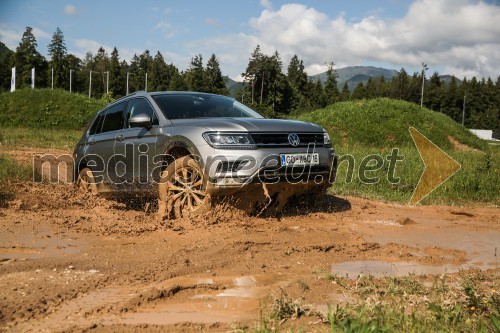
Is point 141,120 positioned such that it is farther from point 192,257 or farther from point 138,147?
point 192,257

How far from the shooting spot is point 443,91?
4744 inches

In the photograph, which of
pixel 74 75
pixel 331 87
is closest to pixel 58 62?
pixel 74 75

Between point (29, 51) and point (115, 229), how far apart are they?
4278 inches

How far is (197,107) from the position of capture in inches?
265

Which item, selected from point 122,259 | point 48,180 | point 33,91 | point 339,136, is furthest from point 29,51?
point 122,259

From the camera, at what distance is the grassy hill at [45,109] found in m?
32.2

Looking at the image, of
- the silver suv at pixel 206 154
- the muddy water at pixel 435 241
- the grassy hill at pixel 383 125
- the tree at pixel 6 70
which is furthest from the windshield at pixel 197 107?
the tree at pixel 6 70

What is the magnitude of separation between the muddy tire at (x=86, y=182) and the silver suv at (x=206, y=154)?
0.50m

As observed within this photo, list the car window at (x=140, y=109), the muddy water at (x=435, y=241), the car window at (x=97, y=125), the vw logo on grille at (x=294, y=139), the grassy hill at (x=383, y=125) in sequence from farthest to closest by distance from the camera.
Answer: the grassy hill at (x=383, y=125)
the car window at (x=97, y=125)
the car window at (x=140, y=109)
the vw logo on grille at (x=294, y=139)
the muddy water at (x=435, y=241)

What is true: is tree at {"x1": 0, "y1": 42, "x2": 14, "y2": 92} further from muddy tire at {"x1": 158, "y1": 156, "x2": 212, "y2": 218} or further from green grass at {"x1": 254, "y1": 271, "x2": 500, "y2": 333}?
green grass at {"x1": 254, "y1": 271, "x2": 500, "y2": 333}

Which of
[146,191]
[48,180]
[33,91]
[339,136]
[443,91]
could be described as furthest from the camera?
[443,91]

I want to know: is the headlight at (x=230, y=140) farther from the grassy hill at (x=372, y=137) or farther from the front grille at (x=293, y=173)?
the grassy hill at (x=372, y=137)

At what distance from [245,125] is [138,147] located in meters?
1.81

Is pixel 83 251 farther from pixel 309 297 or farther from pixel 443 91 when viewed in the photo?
pixel 443 91
